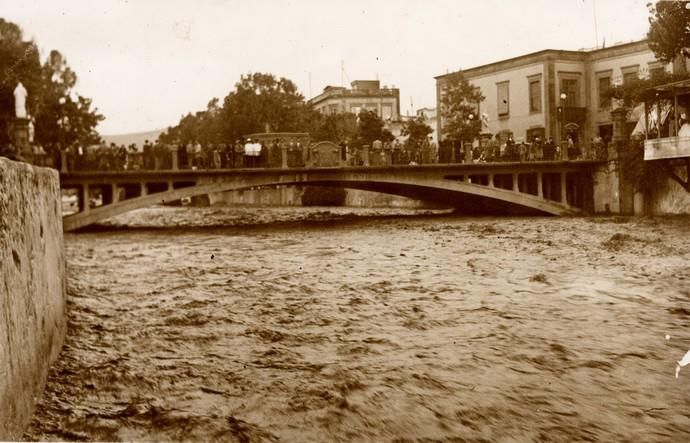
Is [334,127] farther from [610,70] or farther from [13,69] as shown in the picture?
[13,69]

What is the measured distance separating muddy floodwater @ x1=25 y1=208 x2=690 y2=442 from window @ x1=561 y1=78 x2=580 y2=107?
77.8ft

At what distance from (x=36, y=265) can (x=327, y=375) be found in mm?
2680

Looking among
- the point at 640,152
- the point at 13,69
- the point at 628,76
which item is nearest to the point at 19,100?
the point at 13,69

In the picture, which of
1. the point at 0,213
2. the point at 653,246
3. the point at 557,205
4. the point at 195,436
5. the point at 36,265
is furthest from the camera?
the point at 557,205

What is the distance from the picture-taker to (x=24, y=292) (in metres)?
5.14

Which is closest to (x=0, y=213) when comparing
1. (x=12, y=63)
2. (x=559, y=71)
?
(x=12, y=63)

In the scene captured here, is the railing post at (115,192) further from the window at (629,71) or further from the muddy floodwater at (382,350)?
the window at (629,71)

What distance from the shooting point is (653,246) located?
55.9 ft

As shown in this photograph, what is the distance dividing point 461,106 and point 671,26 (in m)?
18.9

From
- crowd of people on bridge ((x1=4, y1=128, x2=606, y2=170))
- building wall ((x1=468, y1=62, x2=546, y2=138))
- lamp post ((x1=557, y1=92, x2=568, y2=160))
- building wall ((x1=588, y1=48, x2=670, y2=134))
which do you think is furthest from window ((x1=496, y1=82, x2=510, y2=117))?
crowd of people on bridge ((x1=4, y1=128, x2=606, y2=170))

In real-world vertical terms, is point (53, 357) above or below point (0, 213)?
below

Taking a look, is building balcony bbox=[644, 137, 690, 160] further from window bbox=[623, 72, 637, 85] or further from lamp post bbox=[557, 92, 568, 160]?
lamp post bbox=[557, 92, 568, 160]

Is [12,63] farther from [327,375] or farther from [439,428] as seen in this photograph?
[439,428]

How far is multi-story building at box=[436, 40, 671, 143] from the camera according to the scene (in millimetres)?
35228
